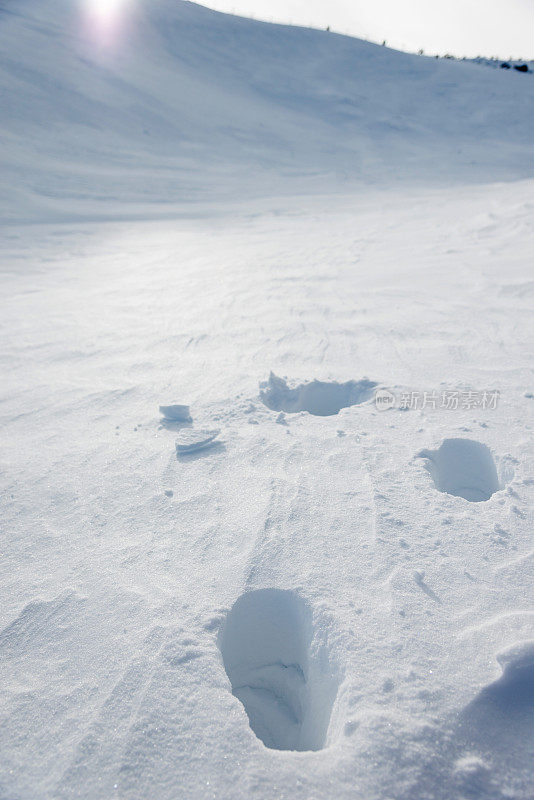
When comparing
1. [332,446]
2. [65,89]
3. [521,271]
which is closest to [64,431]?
[332,446]

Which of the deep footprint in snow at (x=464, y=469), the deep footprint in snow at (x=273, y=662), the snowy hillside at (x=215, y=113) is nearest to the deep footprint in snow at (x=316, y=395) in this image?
the deep footprint in snow at (x=464, y=469)

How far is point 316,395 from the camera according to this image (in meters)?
2.75

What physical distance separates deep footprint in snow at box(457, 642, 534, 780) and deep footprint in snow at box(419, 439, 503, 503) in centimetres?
84

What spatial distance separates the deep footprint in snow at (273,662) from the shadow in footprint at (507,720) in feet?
1.32

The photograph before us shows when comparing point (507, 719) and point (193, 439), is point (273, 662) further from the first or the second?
point (193, 439)

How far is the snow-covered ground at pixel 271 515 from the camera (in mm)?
1243

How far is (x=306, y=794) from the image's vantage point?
1.15 meters

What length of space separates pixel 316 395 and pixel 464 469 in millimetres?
836

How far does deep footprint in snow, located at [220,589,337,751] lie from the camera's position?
1481 millimetres

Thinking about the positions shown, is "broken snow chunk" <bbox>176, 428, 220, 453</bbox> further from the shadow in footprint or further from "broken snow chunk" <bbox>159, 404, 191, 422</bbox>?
the shadow in footprint

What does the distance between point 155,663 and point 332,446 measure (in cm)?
114

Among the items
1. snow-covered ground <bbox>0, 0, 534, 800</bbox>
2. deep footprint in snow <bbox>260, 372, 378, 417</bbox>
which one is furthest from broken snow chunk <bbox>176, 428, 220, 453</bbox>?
deep footprint in snow <bbox>260, 372, 378, 417</bbox>

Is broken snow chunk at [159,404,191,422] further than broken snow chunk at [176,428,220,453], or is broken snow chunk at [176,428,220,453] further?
broken snow chunk at [159,404,191,422]
